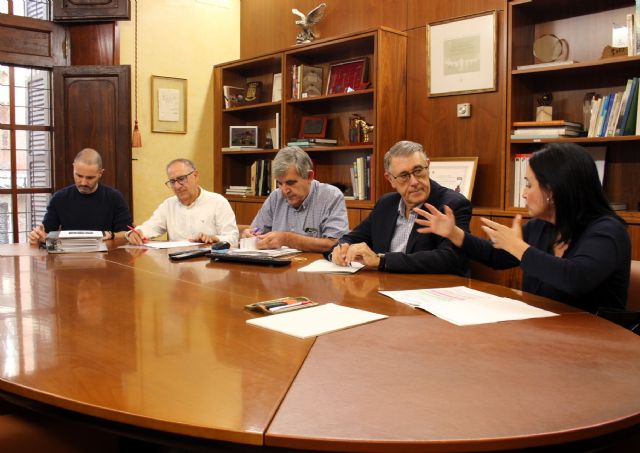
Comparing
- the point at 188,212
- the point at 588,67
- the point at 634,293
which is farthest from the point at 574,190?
the point at 188,212

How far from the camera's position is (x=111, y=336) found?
137 cm

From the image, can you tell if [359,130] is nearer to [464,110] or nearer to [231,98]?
[464,110]

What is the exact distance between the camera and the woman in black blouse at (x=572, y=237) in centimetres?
168

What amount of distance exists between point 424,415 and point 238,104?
4.82 m

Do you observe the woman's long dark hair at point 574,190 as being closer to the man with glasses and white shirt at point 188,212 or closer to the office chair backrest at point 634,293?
the office chair backrest at point 634,293

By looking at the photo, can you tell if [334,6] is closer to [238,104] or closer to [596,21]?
[238,104]

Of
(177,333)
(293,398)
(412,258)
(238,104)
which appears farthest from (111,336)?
(238,104)

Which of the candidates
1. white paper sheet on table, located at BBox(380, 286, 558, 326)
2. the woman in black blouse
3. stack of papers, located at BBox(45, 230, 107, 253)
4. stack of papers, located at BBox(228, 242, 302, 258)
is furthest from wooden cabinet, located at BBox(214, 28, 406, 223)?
white paper sheet on table, located at BBox(380, 286, 558, 326)

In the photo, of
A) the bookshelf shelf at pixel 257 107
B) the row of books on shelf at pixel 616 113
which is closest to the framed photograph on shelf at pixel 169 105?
the bookshelf shelf at pixel 257 107

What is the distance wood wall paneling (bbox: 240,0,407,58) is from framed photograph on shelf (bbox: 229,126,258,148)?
727mm

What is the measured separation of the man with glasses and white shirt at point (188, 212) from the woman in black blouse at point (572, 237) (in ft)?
6.42

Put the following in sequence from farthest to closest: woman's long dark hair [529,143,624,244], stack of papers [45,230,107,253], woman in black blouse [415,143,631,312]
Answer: stack of papers [45,230,107,253], woman's long dark hair [529,143,624,244], woman in black blouse [415,143,631,312]

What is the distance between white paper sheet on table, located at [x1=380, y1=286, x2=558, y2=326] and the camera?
60.4 inches

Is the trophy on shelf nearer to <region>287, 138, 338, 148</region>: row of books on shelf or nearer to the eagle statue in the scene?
<region>287, 138, 338, 148</region>: row of books on shelf
